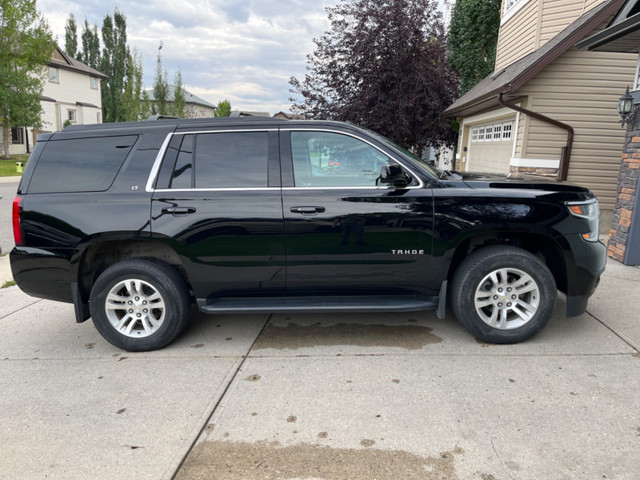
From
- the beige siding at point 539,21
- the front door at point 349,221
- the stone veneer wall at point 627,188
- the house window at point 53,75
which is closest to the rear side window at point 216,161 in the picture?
the front door at point 349,221

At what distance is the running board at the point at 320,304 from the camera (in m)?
3.98

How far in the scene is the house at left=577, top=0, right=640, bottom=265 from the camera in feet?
20.8

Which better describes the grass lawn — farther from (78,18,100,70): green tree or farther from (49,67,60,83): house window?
(78,18,100,70): green tree

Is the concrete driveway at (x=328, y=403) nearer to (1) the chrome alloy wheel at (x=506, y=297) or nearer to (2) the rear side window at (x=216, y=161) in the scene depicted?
(1) the chrome alloy wheel at (x=506, y=297)

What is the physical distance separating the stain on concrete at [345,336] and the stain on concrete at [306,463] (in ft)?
4.76

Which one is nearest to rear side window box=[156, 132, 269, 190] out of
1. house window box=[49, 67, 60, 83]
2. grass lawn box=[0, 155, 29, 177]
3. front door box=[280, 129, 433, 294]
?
front door box=[280, 129, 433, 294]

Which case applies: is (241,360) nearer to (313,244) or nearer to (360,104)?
(313,244)

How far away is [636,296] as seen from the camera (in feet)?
17.4

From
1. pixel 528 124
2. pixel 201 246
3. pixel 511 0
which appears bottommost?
pixel 201 246

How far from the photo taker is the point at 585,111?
30.5 ft

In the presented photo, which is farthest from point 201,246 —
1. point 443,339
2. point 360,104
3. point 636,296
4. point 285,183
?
point 360,104

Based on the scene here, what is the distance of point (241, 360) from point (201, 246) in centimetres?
102

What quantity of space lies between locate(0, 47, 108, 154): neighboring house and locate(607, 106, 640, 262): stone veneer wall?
124ft

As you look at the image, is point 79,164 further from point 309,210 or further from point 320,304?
point 320,304
